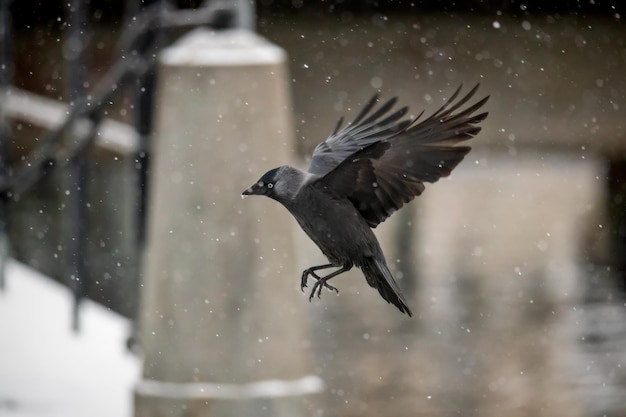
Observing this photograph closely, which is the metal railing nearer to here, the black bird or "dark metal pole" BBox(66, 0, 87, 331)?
"dark metal pole" BBox(66, 0, 87, 331)

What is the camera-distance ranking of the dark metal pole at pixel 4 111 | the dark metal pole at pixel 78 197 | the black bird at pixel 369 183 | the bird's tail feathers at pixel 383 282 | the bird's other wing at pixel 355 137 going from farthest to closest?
the dark metal pole at pixel 4 111
the dark metal pole at pixel 78 197
the bird's other wing at pixel 355 137
the black bird at pixel 369 183
the bird's tail feathers at pixel 383 282

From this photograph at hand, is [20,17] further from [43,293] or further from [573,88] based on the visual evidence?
[43,293]

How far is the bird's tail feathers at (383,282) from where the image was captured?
8.01 ft

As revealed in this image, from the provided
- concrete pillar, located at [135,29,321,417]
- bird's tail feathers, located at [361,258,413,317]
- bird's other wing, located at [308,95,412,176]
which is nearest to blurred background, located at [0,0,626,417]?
concrete pillar, located at [135,29,321,417]

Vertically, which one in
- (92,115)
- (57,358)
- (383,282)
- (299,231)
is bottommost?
(299,231)

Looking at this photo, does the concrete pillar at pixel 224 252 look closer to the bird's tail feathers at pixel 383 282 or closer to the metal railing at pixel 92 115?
the metal railing at pixel 92 115

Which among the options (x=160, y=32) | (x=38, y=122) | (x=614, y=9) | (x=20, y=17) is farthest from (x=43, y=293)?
(x=614, y=9)

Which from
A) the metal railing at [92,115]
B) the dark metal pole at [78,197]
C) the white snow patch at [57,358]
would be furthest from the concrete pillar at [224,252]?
the dark metal pole at [78,197]

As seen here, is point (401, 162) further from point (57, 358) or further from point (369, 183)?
point (57, 358)

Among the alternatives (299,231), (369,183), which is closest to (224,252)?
(369,183)

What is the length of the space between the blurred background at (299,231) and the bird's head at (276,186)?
11.2 feet

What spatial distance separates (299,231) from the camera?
10141mm

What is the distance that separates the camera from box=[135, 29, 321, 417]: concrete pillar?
6.09 meters

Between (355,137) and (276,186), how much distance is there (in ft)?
1.81
